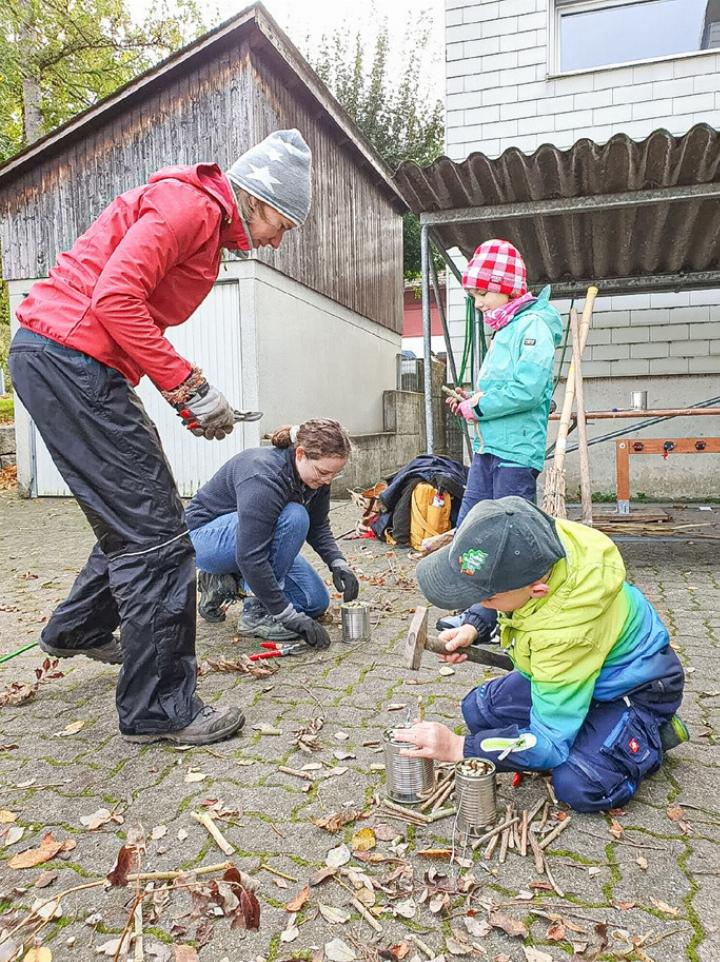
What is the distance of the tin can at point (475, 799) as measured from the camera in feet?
7.56

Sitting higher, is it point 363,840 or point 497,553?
point 497,553

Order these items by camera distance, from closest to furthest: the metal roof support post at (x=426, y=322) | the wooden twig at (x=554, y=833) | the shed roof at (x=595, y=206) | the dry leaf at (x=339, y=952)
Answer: the dry leaf at (x=339, y=952), the wooden twig at (x=554, y=833), the shed roof at (x=595, y=206), the metal roof support post at (x=426, y=322)

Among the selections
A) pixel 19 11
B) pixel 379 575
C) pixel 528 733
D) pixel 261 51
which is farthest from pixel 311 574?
pixel 19 11

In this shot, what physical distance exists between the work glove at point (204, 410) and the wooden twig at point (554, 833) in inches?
66.1

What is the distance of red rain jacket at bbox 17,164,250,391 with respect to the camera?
2.58m

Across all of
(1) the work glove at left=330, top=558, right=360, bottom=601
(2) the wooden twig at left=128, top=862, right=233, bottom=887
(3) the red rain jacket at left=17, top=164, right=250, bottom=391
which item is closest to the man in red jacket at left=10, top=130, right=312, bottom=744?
(3) the red rain jacket at left=17, top=164, right=250, bottom=391

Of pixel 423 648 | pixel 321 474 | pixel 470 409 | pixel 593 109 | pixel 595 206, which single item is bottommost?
pixel 423 648

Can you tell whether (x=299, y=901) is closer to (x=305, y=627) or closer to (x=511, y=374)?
(x=305, y=627)

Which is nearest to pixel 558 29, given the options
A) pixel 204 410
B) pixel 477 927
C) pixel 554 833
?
pixel 204 410

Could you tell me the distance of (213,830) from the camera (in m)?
2.39

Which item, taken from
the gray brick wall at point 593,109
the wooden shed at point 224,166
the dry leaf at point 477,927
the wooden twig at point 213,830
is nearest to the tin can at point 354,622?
the wooden twig at point 213,830

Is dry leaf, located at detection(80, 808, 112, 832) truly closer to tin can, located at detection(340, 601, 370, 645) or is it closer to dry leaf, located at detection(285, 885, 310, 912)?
dry leaf, located at detection(285, 885, 310, 912)

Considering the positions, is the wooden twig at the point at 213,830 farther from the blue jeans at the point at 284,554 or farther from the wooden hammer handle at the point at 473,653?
the blue jeans at the point at 284,554

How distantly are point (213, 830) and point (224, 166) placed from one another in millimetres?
9388
